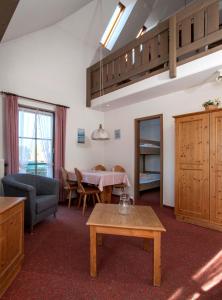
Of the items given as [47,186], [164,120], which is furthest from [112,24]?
[47,186]

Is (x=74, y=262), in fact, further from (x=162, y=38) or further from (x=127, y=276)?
(x=162, y=38)

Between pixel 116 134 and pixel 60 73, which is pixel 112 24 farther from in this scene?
pixel 116 134

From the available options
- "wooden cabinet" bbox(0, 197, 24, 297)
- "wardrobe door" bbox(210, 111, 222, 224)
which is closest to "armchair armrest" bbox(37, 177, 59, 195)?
"wooden cabinet" bbox(0, 197, 24, 297)

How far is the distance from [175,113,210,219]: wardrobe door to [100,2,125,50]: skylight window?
3.83m

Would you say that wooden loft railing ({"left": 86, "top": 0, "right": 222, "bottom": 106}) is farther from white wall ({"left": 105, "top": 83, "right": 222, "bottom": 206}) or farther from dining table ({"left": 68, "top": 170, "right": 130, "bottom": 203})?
dining table ({"left": 68, "top": 170, "right": 130, "bottom": 203})

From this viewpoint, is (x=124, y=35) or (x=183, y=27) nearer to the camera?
(x=183, y=27)

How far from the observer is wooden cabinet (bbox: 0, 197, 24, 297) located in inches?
62.9

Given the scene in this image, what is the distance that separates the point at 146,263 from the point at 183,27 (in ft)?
12.4

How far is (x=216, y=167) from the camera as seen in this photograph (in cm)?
303

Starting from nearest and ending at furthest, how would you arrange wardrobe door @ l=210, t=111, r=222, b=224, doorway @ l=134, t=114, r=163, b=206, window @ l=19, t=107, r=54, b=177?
wardrobe door @ l=210, t=111, r=222, b=224, window @ l=19, t=107, r=54, b=177, doorway @ l=134, t=114, r=163, b=206

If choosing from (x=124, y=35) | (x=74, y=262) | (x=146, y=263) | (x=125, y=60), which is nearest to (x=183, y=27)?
(x=125, y=60)

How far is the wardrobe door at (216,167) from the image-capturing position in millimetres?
2988

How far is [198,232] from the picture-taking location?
292 cm

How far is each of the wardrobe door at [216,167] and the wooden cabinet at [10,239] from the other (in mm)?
2831
